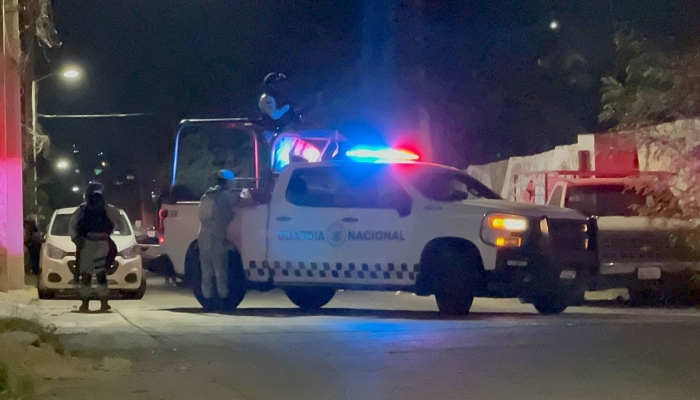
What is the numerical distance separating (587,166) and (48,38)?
9851mm

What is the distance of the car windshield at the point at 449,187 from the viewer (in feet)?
39.3

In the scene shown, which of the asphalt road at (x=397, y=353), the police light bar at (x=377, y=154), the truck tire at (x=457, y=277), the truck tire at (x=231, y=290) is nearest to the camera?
the asphalt road at (x=397, y=353)

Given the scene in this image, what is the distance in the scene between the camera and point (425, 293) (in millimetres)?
11789

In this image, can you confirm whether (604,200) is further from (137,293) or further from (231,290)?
(137,293)

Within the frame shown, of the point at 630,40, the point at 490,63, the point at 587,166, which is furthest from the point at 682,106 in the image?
the point at 490,63

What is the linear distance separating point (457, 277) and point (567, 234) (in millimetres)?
1388

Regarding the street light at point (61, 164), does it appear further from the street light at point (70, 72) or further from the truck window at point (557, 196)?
the truck window at point (557, 196)

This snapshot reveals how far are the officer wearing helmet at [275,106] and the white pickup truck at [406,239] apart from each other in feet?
12.3

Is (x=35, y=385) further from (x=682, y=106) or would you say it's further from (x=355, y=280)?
(x=682, y=106)

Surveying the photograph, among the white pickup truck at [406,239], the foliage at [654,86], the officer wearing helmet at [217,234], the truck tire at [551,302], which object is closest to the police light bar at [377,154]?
the white pickup truck at [406,239]

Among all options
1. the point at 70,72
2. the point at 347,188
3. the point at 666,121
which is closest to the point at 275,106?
the point at 347,188

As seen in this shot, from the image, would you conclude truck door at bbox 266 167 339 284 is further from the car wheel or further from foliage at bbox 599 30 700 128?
foliage at bbox 599 30 700 128

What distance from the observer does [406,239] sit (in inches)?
463

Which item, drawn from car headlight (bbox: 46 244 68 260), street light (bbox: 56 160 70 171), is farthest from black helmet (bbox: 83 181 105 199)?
street light (bbox: 56 160 70 171)
